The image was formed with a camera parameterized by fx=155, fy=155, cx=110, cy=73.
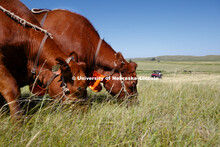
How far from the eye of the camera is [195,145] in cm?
208

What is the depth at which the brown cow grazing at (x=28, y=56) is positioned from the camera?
2641mm

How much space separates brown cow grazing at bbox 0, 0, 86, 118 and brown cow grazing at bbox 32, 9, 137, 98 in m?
0.99

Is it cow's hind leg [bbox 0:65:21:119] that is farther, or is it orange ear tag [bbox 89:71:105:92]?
orange ear tag [bbox 89:71:105:92]

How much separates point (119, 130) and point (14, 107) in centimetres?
168

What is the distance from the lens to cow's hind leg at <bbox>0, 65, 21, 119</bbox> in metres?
2.44

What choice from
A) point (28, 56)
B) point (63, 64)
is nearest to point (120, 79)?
point (63, 64)

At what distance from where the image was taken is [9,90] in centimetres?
246

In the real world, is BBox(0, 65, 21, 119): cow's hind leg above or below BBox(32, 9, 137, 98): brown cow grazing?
below

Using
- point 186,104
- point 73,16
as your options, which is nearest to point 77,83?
point 73,16

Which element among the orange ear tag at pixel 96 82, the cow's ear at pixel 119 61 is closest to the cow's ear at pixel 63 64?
the orange ear tag at pixel 96 82

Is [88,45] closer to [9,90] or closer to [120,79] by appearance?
[120,79]

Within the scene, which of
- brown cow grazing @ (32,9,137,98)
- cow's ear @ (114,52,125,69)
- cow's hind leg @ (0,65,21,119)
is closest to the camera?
cow's hind leg @ (0,65,21,119)

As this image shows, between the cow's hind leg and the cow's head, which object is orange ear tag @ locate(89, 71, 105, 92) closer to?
the cow's head

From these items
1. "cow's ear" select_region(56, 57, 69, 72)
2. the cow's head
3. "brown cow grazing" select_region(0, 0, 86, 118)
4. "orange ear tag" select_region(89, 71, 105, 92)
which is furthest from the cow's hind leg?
the cow's head
